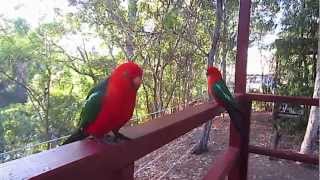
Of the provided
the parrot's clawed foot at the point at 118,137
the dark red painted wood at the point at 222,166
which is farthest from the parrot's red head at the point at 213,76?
the parrot's clawed foot at the point at 118,137

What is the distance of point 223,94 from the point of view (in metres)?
1.65

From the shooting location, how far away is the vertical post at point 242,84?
188 centimetres

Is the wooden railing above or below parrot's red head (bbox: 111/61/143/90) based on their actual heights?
below

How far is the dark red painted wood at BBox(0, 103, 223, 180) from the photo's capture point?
48cm

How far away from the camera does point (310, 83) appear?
5.70 metres

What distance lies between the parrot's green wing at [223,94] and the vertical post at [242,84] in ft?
0.52

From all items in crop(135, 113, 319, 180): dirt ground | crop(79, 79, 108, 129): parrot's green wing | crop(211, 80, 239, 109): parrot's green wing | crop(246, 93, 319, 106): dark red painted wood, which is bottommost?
crop(135, 113, 319, 180): dirt ground

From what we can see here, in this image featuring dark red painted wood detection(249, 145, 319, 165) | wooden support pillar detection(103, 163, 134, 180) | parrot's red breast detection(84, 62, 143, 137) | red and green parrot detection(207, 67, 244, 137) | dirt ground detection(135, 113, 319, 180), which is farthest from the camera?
dirt ground detection(135, 113, 319, 180)

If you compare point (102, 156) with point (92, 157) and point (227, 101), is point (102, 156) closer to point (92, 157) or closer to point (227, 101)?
point (92, 157)

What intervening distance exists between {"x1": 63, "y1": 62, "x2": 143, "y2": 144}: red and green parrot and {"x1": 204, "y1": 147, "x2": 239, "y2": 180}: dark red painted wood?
54 cm

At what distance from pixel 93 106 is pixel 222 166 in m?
0.71

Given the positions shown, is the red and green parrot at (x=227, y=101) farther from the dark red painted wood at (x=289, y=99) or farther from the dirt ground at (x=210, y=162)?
the dirt ground at (x=210, y=162)

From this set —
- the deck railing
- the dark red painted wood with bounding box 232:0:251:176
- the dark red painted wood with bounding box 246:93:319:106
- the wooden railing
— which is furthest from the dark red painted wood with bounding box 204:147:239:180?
the dark red painted wood with bounding box 246:93:319:106

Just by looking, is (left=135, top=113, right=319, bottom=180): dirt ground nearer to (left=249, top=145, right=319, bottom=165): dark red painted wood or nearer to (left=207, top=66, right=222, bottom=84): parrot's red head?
(left=249, top=145, right=319, bottom=165): dark red painted wood
